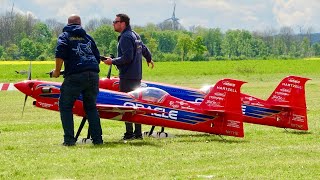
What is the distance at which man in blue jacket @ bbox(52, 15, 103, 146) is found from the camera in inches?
426

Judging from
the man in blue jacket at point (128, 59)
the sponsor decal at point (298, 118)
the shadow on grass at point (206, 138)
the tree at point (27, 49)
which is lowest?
the tree at point (27, 49)

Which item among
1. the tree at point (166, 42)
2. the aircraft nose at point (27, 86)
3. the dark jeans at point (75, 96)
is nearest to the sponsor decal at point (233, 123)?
the dark jeans at point (75, 96)

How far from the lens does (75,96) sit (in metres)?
11.0

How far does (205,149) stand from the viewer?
10516 millimetres

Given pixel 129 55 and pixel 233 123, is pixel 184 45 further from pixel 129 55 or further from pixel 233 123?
pixel 233 123

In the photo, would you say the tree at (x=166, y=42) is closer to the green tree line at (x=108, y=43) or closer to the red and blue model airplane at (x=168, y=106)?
the green tree line at (x=108, y=43)

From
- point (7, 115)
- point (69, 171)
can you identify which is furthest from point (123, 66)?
point (7, 115)

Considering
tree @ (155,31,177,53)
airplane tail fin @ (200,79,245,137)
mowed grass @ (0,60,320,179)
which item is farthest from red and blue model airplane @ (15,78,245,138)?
tree @ (155,31,177,53)

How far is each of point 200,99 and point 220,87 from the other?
4.65ft

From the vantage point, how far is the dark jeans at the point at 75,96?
10.9 meters

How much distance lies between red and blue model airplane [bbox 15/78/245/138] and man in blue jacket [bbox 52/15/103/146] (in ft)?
2.26

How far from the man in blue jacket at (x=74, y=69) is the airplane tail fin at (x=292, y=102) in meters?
3.87

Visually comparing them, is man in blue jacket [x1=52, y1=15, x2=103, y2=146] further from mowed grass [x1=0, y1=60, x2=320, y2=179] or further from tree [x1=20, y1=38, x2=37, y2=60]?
tree [x1=20, y1=38, x2=37, y2=60]

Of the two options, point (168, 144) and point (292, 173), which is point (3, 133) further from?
point (292, 173)
